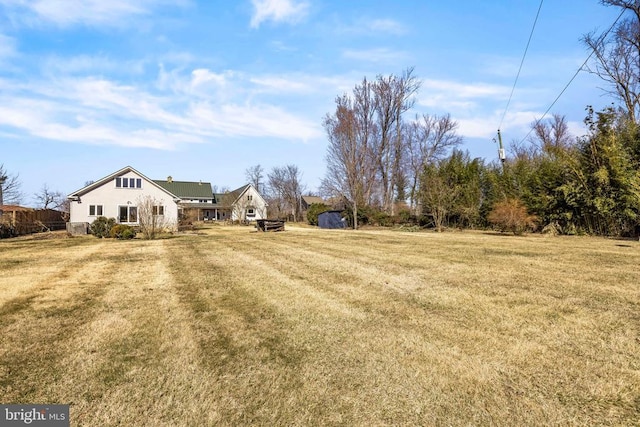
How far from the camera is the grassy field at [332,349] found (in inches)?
91.5

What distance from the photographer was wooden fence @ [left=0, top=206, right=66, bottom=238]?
743 inches

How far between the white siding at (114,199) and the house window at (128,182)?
Result: 8.5 inches

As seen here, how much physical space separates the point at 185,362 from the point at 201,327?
0.92 metres

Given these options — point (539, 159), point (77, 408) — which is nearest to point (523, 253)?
point (77, 408)

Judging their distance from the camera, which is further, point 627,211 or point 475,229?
point 475,229

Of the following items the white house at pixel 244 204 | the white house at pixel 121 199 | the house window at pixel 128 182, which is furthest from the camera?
the white house at pixel 244 204

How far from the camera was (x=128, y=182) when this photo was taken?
1057 inches

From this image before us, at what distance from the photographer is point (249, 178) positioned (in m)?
62.5

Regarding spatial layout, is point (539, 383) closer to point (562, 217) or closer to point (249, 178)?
point (562, 217)

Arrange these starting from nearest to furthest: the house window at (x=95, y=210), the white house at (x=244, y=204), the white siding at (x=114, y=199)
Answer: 1. the white siding at (x=114, y=199)
2. the house window at (x=95, y=210)
3. the white house at (x=244, y=204)

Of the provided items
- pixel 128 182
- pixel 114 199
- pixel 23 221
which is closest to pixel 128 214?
pixel 114 199

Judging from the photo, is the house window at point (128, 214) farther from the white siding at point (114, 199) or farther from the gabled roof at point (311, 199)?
the gabled roof at point (311, 199)

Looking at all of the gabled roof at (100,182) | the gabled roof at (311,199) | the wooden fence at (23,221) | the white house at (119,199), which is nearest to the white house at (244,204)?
the white house at (119,199)

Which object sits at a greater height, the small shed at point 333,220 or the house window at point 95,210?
the house window at point 95,210
